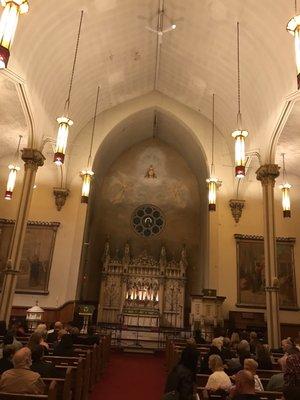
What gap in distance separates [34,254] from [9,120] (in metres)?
6.36

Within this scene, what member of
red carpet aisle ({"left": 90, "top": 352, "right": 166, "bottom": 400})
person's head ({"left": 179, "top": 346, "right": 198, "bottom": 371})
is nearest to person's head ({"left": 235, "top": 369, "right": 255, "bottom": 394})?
person's head ({"left": 179, "top": 346, "right": 198, "bottom": 371})

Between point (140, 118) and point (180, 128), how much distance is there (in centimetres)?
226

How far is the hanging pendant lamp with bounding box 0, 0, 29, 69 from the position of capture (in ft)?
20.8

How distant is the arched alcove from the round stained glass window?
37 cm

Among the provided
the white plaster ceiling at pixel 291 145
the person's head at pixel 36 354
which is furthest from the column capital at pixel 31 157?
the person's head at pixel 36 354

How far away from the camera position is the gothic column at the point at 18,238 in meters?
12.6

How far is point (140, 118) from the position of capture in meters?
21.1

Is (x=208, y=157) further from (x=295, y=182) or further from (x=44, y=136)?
(x=44, y=136)

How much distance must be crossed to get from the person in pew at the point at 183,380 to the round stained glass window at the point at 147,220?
698 inches

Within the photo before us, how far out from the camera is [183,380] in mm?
4789

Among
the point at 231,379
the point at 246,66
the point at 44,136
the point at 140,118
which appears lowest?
the point at 231,379

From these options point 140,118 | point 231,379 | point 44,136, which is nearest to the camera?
point 231,379

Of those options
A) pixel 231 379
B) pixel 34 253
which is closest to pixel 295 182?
pixel 34 253

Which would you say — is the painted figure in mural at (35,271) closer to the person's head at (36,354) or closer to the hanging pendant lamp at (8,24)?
the person's head at (36,354)
